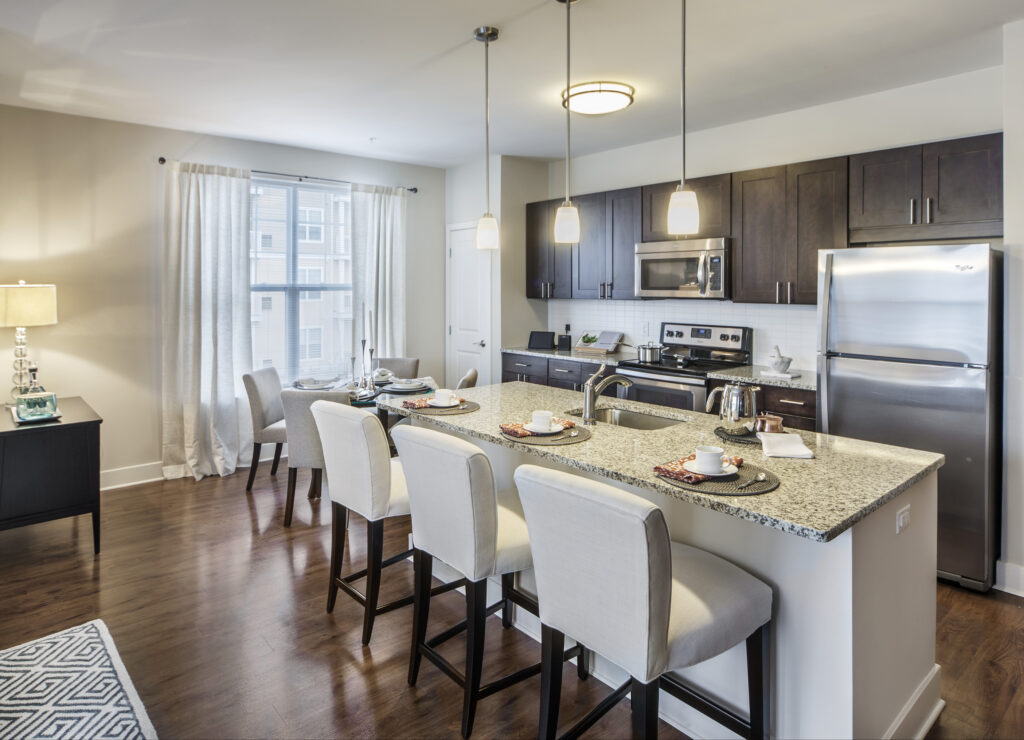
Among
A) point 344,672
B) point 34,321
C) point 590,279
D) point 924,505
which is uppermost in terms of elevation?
point 590,279

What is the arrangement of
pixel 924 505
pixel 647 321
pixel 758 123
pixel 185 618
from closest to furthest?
pixel 924 505, pixel 185 618, pixel 758 123, pixel 647 321

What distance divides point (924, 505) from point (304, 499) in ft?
12.7

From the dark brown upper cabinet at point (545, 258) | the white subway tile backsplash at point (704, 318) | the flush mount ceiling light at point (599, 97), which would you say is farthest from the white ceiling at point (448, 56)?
the white subway tile backsplash at point (704, 318)

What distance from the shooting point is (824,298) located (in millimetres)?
3465

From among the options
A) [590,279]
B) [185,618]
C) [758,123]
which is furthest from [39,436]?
[758,123]

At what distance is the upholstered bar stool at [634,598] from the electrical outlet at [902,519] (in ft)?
1.48

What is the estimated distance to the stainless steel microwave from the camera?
450 centimetres

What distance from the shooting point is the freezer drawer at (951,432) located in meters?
3.01

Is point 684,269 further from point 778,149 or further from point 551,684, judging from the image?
point 551,684

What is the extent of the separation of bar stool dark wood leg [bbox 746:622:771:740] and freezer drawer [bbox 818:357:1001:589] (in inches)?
77.0

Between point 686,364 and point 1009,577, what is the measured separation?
225cm

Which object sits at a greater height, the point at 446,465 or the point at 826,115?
the point at 826,115

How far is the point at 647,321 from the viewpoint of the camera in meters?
5.40

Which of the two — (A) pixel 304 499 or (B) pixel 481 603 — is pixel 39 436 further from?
(B) pixel 481 603
